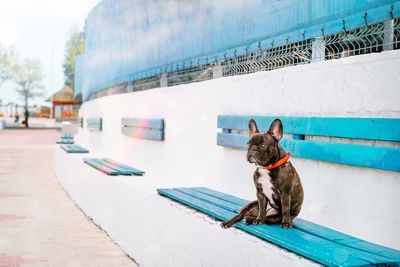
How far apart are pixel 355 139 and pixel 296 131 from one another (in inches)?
26.4

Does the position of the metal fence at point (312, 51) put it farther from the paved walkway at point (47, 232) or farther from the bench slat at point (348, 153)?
the paved walkway at point (47, 232)

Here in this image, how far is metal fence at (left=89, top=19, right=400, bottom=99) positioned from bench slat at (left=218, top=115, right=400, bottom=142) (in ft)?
2.05

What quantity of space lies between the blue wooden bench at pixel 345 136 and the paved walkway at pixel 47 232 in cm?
248

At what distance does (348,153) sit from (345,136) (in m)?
0.13

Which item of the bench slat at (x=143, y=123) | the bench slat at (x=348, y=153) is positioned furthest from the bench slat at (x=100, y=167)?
the bench slat at (x=348, y=153)

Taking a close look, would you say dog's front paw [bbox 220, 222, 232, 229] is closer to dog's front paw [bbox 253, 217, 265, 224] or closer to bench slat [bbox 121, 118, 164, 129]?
dog's front paw [bbox 253, 217, 265, 224]

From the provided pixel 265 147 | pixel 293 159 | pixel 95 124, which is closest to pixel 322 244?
pixel 265 147

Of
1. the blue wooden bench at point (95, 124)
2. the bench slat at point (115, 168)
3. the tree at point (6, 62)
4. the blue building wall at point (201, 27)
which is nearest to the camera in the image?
the blue building wall at point (201, 27)

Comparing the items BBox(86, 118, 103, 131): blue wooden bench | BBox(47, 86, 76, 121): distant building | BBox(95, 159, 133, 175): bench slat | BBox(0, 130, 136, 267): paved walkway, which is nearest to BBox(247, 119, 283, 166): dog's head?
BBox(0, 130, 136, 267): paved walkway

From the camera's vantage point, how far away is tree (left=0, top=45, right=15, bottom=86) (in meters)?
56.8

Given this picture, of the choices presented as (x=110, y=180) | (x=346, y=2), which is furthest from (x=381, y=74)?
(x=110, y=180)

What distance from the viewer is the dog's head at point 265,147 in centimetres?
318

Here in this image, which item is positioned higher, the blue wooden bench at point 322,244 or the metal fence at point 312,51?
the metal fence at point 312,51

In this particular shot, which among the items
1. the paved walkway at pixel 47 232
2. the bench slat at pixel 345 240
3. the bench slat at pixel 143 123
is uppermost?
the bench slat at pixel 143 123
